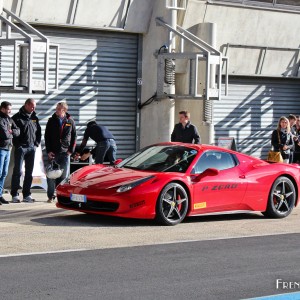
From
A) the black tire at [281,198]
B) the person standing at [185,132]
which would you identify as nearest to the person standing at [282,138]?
the person standing at [185,132]

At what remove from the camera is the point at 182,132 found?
17562 mm

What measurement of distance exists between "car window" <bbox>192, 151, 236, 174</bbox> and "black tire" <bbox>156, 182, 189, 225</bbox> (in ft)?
1.87

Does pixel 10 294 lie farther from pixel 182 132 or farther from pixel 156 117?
pixel 156 117

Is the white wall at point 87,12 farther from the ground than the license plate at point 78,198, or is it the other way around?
the white wall at point 87,12

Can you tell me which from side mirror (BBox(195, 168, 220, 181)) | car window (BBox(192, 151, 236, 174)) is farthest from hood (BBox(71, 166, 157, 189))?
car window (BBox(192, 151, 236, 174))

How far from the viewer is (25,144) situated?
15.9m

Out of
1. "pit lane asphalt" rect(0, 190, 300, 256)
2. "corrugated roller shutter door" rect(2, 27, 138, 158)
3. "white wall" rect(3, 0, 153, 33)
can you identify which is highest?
"white wall" rect(3, 0, 153, 33)

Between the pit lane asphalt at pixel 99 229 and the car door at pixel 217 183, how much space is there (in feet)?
0.98

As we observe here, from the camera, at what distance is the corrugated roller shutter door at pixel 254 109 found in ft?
77.8

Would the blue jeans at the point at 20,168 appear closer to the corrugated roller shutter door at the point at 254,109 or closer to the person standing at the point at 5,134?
the person standing at the point at 5,134

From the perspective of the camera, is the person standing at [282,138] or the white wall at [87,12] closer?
the white wall at [87,12]

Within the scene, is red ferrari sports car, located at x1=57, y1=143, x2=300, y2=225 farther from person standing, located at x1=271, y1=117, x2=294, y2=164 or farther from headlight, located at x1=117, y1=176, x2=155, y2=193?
person standing, located at x1=271, y1=117, x2=294, y2=164

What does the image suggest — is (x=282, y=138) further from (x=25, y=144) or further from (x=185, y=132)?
(x=25, y=144)

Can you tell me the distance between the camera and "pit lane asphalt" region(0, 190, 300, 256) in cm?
1136
